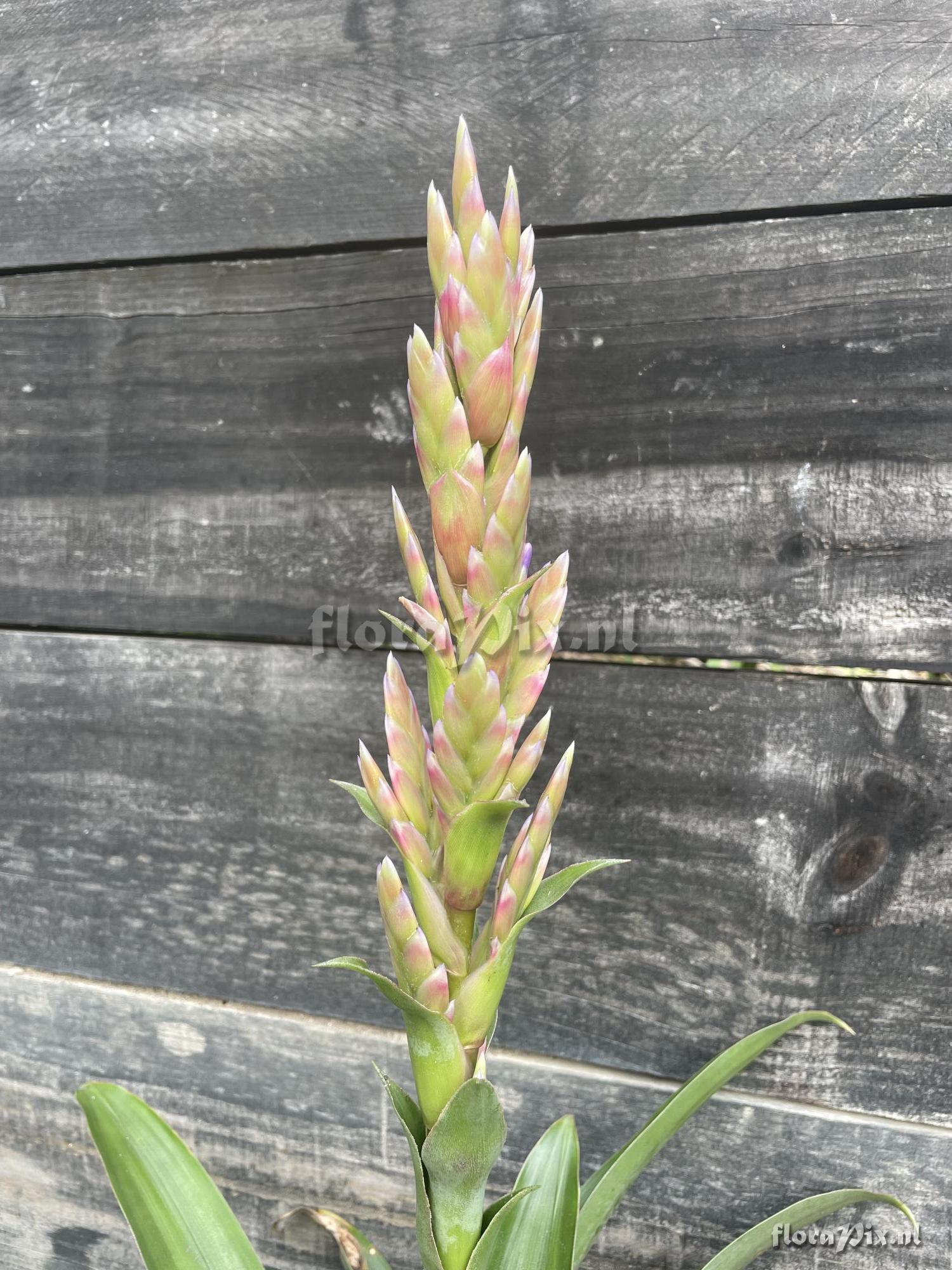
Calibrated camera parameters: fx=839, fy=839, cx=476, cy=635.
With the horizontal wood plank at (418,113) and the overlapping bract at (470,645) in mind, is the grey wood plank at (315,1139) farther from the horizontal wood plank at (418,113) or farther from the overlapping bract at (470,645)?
the horizontal wood plank at (418,113)

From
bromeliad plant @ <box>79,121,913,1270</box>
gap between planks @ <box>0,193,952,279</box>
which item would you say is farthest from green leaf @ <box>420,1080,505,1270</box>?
gap between planks @ <box>0,193,952,279</box>

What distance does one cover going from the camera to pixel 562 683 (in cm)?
76

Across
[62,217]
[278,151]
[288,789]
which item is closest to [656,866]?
[288,789]

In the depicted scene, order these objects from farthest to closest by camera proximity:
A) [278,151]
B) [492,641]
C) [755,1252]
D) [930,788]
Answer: [278,151]
[930,788]
[755,1252]
[492,641]

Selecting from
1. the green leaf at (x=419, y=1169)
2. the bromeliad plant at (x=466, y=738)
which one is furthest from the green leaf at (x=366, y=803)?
the green leaf at (x=419, y=1169)

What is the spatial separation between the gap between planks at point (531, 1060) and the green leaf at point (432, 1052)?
0.34 m

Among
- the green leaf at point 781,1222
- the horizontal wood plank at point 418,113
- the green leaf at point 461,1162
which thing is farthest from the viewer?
the horizontal wood plank at point 418,113

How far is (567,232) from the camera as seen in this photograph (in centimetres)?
74

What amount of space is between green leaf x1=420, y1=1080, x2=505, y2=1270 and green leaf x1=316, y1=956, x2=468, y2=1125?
0.01 meters

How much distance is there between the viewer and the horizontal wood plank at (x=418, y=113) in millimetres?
678

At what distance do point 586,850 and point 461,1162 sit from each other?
327 mm

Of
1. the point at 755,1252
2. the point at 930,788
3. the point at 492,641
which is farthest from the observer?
the point at 930,788

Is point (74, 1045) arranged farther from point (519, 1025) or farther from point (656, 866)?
point (656, 866)

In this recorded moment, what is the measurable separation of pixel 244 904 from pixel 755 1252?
518 millimetres
